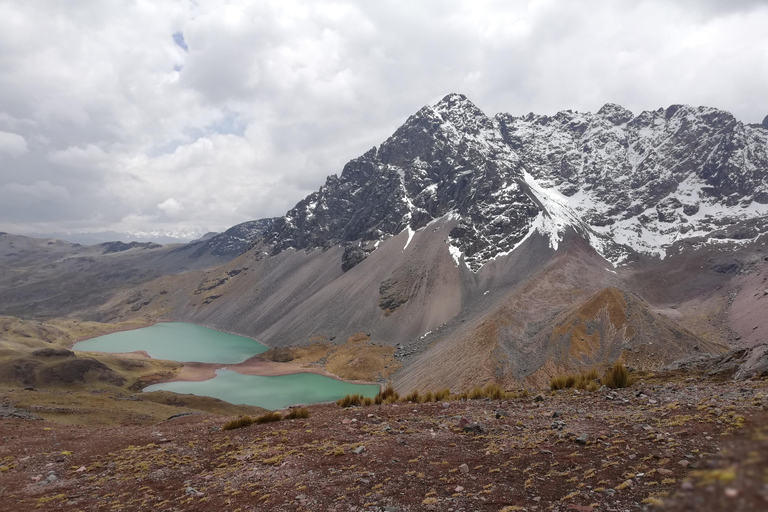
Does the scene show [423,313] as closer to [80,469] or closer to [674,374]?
[674,374]

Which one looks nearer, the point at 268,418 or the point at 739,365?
the point at 268,418

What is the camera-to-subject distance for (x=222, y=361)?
116 meters

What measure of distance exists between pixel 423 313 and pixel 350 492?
104 m

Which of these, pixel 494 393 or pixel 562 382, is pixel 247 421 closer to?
pixel 494 393

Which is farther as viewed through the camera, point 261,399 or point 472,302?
point 472,302

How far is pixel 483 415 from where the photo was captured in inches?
617

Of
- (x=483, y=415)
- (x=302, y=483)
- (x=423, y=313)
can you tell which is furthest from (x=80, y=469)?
(x=423, y=313)

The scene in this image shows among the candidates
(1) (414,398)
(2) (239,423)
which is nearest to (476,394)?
(1) (414,398)

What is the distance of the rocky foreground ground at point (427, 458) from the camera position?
8797mm

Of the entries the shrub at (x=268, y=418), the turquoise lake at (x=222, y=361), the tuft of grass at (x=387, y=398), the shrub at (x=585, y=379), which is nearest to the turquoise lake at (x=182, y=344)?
the turquoise lake at (x=222, y=361)

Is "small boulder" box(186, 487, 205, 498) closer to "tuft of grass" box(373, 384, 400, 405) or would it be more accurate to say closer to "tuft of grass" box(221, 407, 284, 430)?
"tuft of grass" box(221, 407, 284, 430)

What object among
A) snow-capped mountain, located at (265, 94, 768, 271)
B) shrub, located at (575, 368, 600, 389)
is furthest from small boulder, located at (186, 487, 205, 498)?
snow-capped mountain, located at (265, 94, 768, 271)

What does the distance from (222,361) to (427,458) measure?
119 meters

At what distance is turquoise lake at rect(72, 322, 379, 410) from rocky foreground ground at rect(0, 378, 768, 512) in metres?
39.9
